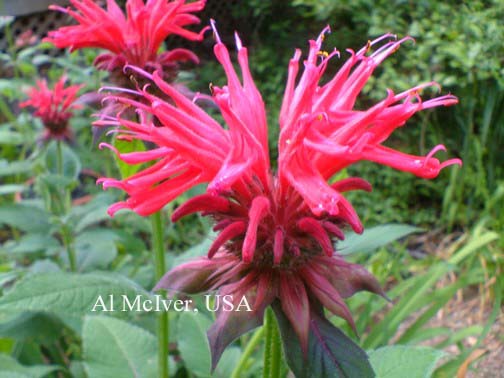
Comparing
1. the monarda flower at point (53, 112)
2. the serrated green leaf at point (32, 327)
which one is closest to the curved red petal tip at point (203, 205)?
the serrated green leaf at point (32, 327)

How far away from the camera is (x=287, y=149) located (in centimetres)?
67

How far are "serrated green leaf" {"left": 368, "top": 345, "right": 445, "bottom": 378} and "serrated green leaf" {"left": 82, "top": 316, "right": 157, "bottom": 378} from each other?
458mm

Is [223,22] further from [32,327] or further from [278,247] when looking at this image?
[278,247]

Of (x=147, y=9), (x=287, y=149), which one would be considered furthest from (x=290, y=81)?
(x=147, y=9)

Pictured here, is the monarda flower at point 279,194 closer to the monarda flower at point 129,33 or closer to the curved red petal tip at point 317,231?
the curved red petal tip at point 317,231

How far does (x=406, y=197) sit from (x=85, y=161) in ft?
4.85

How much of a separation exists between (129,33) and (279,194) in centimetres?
57

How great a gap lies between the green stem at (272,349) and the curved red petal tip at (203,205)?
15 cm

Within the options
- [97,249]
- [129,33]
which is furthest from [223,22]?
[129,33]

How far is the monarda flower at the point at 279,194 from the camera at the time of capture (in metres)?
0.62

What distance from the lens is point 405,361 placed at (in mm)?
761

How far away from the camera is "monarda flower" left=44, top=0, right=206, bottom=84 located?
106 centimetres

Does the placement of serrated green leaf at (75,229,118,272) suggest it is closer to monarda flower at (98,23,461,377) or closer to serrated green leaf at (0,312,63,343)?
serrated green leaf at (0,312,63,343)

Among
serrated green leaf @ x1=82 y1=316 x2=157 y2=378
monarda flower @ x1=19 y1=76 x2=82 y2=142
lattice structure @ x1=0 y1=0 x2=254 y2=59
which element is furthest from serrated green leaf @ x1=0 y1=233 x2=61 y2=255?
lattice structure @ x1=0 y1=0 x2=254 y2=59
